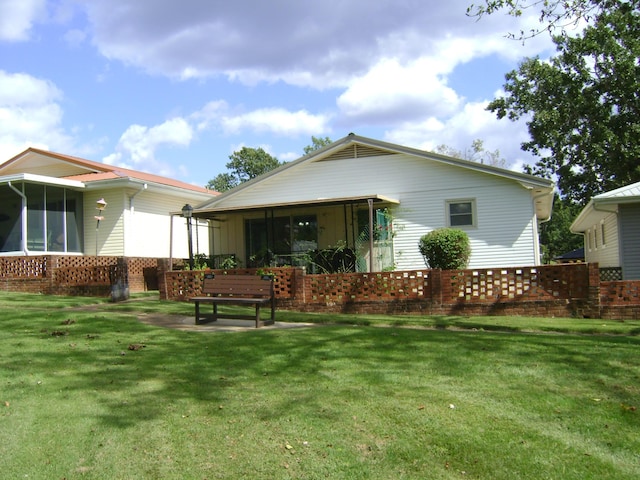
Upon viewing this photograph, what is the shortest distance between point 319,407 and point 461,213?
43.7 ft

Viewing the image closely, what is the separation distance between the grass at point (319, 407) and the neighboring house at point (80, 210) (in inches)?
450

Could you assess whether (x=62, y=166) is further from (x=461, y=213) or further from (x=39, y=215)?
(x=461, y=213)

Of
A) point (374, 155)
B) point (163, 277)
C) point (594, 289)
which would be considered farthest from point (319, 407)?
point (374, 155)

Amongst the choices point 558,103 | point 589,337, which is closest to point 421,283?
point 589,337

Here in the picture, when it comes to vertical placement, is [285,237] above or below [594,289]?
above

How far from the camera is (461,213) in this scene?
17.5m

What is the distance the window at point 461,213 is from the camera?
17.3 meters

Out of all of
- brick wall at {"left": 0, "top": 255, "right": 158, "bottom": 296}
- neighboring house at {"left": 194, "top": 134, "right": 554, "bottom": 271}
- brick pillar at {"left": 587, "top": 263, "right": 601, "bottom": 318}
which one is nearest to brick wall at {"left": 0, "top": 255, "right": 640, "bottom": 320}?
brick pillar at {"left": 587, "top": 263, "right": 601, "bottom": 318}

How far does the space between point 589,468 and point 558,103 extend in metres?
31.8

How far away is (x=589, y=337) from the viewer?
28.2ft

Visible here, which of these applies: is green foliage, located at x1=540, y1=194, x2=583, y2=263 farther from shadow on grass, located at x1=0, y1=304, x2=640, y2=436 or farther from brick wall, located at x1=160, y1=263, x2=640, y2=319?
shadow on grass, located at x1=0, y1=304, x2=640, y2=436

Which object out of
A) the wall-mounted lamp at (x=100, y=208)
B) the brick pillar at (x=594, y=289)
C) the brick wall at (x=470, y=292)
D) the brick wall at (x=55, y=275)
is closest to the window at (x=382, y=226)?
the brick wall at (x=470, y=292)

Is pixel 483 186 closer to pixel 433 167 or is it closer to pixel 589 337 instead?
pixel 433 167

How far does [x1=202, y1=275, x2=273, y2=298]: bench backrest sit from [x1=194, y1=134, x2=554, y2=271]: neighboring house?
6.38 meters
